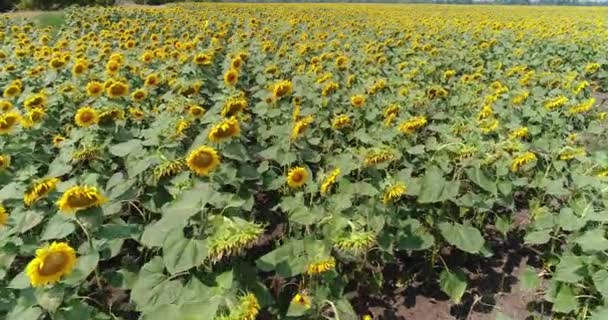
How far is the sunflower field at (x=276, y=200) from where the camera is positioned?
7.03 feet

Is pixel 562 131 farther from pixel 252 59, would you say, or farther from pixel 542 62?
pixel 542 62

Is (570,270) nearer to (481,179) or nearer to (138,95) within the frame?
(481,179)

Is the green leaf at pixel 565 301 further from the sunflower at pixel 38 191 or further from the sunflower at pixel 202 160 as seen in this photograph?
the sunflower at pixel 38 191

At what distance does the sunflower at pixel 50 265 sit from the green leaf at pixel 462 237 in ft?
6.77

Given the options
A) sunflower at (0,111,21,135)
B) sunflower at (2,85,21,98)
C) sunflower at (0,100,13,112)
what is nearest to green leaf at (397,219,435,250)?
sunflower at (0,111,21,135)

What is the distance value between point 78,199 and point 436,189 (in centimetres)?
193

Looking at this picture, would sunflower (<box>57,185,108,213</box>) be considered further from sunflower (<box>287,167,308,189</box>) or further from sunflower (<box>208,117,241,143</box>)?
sunflower (<box>287,167,308,189</box>)

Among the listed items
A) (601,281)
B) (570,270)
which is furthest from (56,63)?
(601,281)

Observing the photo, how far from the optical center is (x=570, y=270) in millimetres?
2643

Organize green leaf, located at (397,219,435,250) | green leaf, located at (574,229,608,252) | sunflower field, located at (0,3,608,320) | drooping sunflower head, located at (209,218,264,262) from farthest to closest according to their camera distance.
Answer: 1. green leaf, located at (397,219,435,250)
2. green leaf, located at (574,229,608,252)
3. sunflower field, located at (0,3,608,320)
4. drooping sunflower head, located at (209,218,264,262)

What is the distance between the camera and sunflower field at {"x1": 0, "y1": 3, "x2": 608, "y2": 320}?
214 cm

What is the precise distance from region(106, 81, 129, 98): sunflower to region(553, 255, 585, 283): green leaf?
139 inches

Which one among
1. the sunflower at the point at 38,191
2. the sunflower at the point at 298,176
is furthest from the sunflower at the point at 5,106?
the sunflower at the point at 298,176

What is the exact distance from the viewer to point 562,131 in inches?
179
